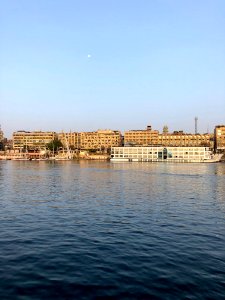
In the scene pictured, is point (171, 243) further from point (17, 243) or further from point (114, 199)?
point (114, 199)

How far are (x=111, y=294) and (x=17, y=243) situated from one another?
413 inches

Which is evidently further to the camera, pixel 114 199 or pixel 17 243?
pixel 114 199

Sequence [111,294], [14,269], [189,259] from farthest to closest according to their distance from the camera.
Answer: [189,259]
[14,269]
[111,294]

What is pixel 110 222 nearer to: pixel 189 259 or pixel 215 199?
pixel 189 259

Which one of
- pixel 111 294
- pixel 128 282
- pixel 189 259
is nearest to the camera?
pixel 111 294

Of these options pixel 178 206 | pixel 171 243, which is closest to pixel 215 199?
pixel 178 206

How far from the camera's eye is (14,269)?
57.7 ft

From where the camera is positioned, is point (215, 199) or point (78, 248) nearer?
point (78, 248)

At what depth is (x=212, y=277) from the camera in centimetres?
1689

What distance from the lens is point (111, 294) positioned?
14.6 meters

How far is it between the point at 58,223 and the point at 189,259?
44.0ft

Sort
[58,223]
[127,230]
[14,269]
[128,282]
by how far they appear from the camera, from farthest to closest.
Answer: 1. [58,223]
2. [127,230]
3. [14,269]
4. [128,282]

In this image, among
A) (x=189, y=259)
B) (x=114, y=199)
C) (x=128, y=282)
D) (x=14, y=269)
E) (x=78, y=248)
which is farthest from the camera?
(x=114, y=199)

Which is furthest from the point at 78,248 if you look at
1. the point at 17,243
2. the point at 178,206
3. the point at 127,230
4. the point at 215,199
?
the point at 215,199
